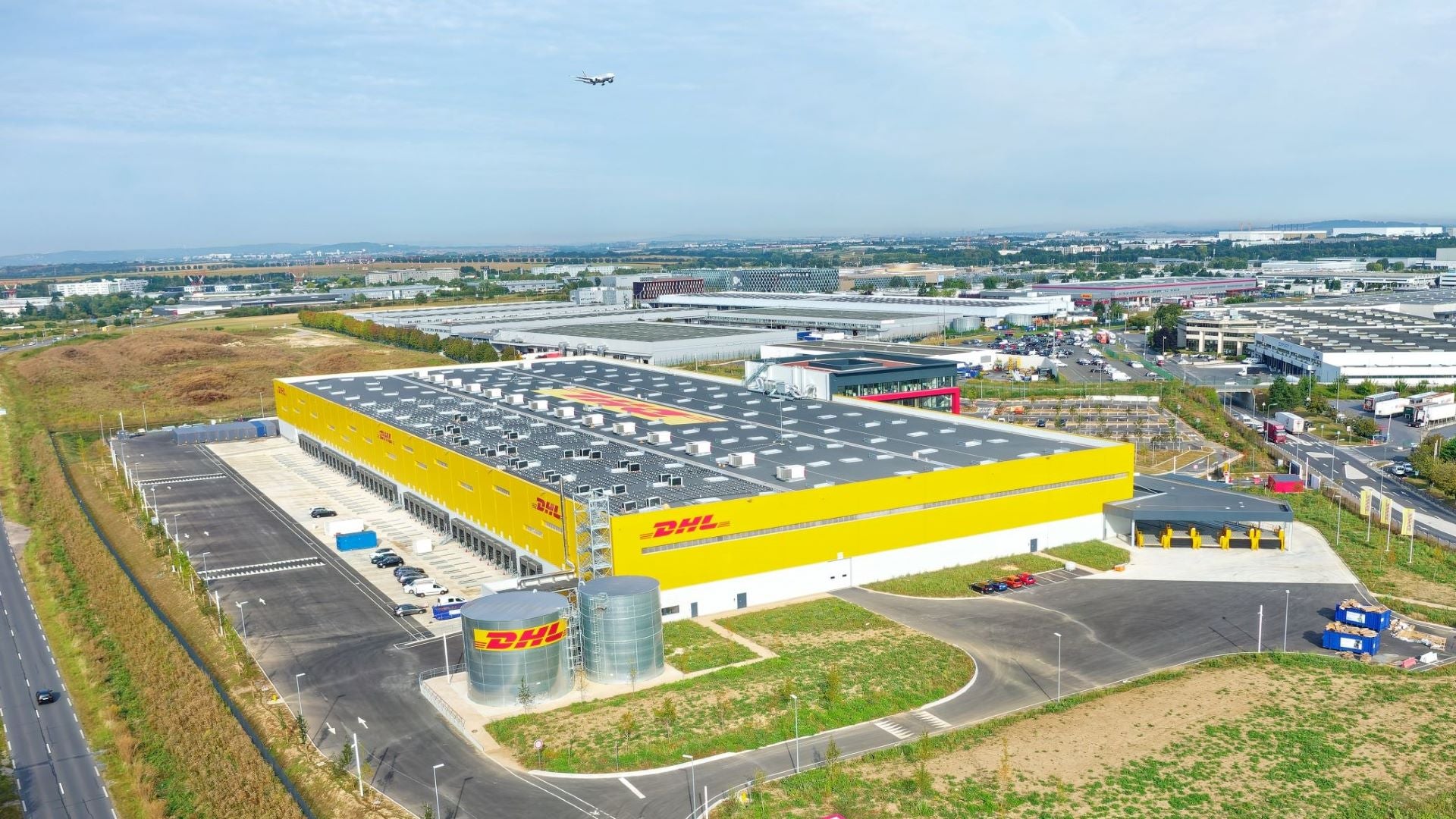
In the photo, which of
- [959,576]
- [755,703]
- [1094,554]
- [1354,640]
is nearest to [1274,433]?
[1094,554]

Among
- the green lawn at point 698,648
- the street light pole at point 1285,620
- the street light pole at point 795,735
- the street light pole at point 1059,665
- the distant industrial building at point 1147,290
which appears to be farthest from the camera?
the distant industrial building at point 1147,290

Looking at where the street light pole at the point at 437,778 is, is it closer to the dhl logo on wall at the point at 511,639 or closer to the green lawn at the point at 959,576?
the dhl logo on wall at the point at 511,639

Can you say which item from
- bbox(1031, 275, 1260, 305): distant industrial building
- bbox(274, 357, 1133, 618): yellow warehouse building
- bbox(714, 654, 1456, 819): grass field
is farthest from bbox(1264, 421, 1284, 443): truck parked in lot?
bbox(1031, 275, 1260, 305): distant industrial building

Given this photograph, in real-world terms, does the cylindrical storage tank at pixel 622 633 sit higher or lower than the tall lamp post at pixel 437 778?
higher

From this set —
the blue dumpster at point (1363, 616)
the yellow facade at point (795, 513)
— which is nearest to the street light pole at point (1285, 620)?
the blue dumpster at point (1363, 616)

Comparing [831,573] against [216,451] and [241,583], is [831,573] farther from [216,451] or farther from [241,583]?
[216,451]

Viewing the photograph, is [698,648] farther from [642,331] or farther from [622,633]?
[642,331]

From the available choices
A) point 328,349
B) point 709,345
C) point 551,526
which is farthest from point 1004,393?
point 328,349
